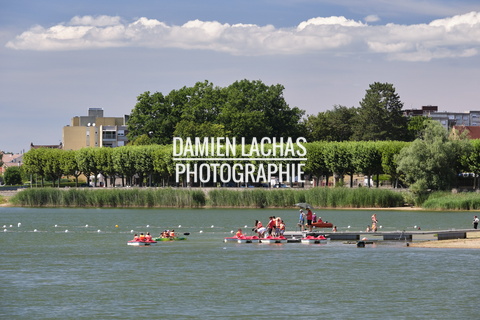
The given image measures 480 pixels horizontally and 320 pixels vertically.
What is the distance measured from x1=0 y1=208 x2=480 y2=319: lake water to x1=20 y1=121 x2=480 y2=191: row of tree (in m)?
46.8

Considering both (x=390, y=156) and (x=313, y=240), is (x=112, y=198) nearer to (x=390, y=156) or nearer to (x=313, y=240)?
(x=390, y=156)

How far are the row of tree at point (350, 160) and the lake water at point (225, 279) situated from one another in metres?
46.8

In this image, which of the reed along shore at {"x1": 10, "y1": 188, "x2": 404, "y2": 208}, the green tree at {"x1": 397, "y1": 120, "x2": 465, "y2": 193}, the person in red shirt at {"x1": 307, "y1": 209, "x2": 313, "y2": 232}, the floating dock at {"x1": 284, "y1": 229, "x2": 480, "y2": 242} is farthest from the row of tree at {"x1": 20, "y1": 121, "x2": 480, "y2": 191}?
the floating dock at {"x1": 284, "y1": 229, "x2": 480, "y2": 242}

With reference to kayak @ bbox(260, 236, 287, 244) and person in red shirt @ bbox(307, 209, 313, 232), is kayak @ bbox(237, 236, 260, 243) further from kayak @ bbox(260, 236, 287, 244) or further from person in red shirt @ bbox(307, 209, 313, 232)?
person in red shirt @ bbox(307, 209, 313, 232)

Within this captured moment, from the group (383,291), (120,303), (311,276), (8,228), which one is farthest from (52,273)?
(8,228)

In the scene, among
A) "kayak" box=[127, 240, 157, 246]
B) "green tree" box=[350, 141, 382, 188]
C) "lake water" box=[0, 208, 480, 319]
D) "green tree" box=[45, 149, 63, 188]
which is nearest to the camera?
"lake water" box=[0, 208, 480, 319]

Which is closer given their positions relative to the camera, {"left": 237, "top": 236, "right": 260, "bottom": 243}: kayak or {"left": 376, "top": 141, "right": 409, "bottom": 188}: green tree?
{"left": 237, "top": 236, "right": 260, "bottom": 243}: kayak

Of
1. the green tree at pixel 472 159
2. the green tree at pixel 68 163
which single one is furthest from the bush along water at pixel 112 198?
the green tree at pixel 472 159

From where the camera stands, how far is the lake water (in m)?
47.2

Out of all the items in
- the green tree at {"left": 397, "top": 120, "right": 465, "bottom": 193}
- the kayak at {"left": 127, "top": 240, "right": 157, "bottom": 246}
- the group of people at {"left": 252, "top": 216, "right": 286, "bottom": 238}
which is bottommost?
the kayak at {"left": 127, "top": 240, "right": 157, "bottom": 246}

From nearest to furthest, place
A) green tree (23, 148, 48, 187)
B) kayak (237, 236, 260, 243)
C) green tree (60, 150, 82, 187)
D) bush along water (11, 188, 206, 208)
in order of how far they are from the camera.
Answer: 1. kayak (237, 236, 260, 243)
2. bush along water (11, 188, 206, 208)
3. green tree (60, 150, 82, 187)
4. green tree (23, 148, 48, 187)

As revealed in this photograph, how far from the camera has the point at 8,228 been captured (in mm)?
100062

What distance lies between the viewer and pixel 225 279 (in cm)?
5759

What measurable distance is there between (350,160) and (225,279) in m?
99.2
